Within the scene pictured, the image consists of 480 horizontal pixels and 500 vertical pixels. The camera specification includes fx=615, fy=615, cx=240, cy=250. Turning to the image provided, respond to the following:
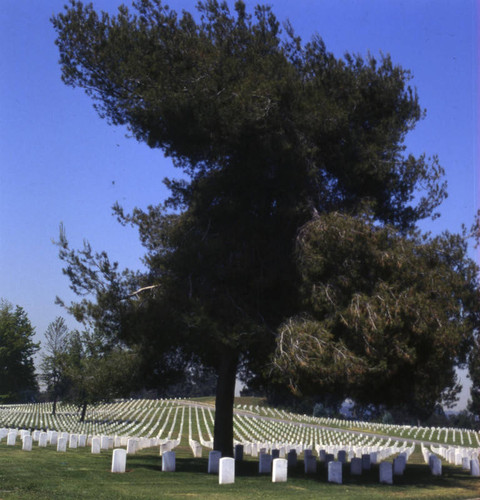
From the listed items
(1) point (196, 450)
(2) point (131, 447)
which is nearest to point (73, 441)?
(2) point (131, 447)

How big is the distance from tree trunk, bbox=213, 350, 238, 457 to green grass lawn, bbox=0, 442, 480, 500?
3.45 ft

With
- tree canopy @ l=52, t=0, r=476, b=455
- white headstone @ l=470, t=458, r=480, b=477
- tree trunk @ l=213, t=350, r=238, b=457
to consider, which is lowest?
white headstone @ l=470, t=458, r=480, b=477

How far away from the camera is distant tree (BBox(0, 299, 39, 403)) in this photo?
59.9 meters

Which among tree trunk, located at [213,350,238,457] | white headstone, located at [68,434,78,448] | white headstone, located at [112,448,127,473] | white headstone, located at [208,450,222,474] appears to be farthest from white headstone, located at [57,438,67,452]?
white headstone, located at [208,450,222,474]

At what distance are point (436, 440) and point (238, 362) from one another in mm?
31069

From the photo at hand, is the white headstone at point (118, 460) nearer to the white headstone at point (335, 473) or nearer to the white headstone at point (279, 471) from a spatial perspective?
the white headstone at point (279, 471)

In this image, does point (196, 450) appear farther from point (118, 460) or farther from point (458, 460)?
point (458, 460)

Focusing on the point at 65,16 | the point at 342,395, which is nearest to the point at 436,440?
the point at 342,395

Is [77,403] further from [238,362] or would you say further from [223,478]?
[223,478]

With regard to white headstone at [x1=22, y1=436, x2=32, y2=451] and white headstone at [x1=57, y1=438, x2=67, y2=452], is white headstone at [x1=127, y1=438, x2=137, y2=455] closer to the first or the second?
white headstone at [x1=57, y1=438, x2=67, y2=452]

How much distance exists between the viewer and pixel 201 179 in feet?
68.6

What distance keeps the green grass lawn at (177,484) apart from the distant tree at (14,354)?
144ft

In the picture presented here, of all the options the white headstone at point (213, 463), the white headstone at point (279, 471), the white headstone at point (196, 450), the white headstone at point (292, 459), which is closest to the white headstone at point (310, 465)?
the white headstone at point (292, 459)

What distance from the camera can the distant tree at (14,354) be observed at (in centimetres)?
5988
